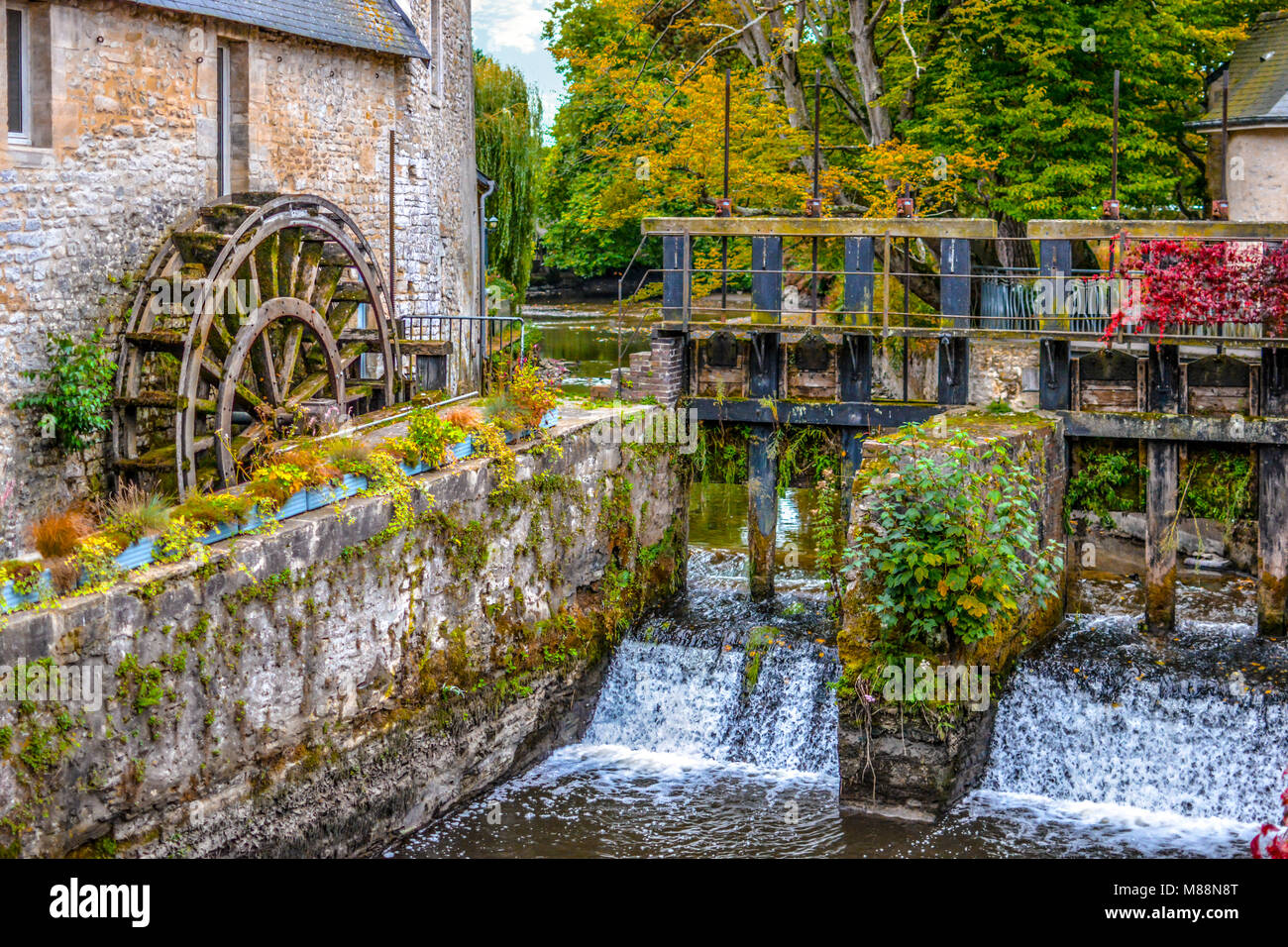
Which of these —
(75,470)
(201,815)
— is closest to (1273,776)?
(201,815)

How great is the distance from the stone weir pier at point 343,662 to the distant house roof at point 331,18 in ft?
14.5

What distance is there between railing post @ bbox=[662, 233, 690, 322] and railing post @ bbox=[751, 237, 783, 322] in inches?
28.2

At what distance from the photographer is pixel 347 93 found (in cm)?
1505

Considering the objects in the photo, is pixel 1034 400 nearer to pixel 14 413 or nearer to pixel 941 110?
pixel 941 110

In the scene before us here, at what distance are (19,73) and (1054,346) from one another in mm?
9098

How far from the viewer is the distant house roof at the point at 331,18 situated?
1260cm

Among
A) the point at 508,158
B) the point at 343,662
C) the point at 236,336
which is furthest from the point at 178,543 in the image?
the point at 508,158

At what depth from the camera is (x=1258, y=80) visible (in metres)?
22.4

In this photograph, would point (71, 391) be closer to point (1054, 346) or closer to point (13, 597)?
point (13, 597)

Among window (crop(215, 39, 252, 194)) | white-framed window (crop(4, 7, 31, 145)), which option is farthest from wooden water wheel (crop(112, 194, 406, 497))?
white-framed window (crop(4, 7, 31, 145))

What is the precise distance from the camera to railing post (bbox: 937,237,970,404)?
45.7 feet

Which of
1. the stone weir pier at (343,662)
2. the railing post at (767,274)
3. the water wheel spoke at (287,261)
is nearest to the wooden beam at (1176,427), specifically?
the railing post at (767,274)
